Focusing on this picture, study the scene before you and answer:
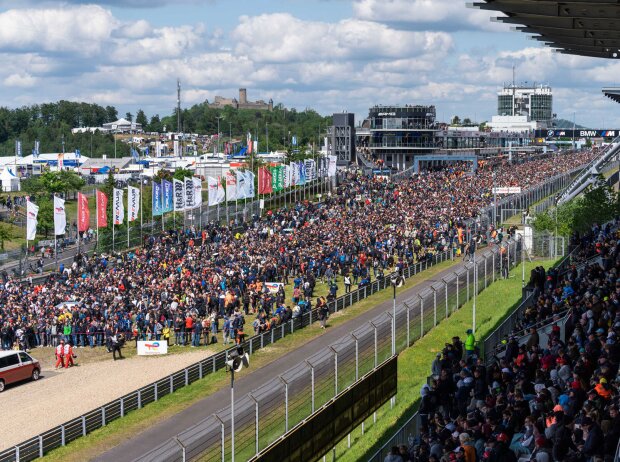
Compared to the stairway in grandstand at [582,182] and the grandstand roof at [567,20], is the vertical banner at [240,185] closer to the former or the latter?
the stairway in grandstand at [582,182]

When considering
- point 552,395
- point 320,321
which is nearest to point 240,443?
point 552,395

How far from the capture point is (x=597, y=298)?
75.4 ft

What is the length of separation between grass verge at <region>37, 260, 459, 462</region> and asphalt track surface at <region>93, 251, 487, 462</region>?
0.29m

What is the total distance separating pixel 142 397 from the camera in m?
29.8

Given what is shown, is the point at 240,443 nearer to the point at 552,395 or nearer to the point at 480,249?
the point at 552,395

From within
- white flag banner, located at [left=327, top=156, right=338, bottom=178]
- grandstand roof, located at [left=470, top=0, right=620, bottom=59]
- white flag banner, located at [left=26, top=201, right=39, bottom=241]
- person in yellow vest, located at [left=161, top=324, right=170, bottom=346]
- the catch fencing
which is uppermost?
grandstand roof, located at [left=470, top=0, right=620, bottom=59]

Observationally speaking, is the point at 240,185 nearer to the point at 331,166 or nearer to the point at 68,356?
the point at 331,166

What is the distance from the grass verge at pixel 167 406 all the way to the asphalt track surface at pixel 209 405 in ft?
0.96

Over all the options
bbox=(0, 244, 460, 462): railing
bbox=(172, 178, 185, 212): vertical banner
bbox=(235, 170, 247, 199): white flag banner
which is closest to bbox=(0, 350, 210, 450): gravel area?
bbox=(0, 244, 460, 462): railing

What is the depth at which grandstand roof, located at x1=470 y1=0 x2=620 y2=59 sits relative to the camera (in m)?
20.2

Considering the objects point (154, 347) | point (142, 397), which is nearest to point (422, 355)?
point (142, 397)

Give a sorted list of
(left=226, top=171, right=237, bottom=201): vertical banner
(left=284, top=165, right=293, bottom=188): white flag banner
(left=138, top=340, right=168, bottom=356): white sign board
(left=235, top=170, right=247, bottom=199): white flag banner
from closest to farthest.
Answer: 1. (left=138, top=340, right=168, bottom=356): white sign board
2. (left=226, top=171, right=237, bottom=201): vertical banner
3. (left=235, top=170, right=247, bottom=199): white flag banner
4. (left=284, top=165, right=293, bottom=188): white flag banner

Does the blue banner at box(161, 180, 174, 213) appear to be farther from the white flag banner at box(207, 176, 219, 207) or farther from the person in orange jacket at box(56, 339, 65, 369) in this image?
the person in orange jacket at box(56, 339, 65, 369)

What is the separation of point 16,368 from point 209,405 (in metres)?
8.88
